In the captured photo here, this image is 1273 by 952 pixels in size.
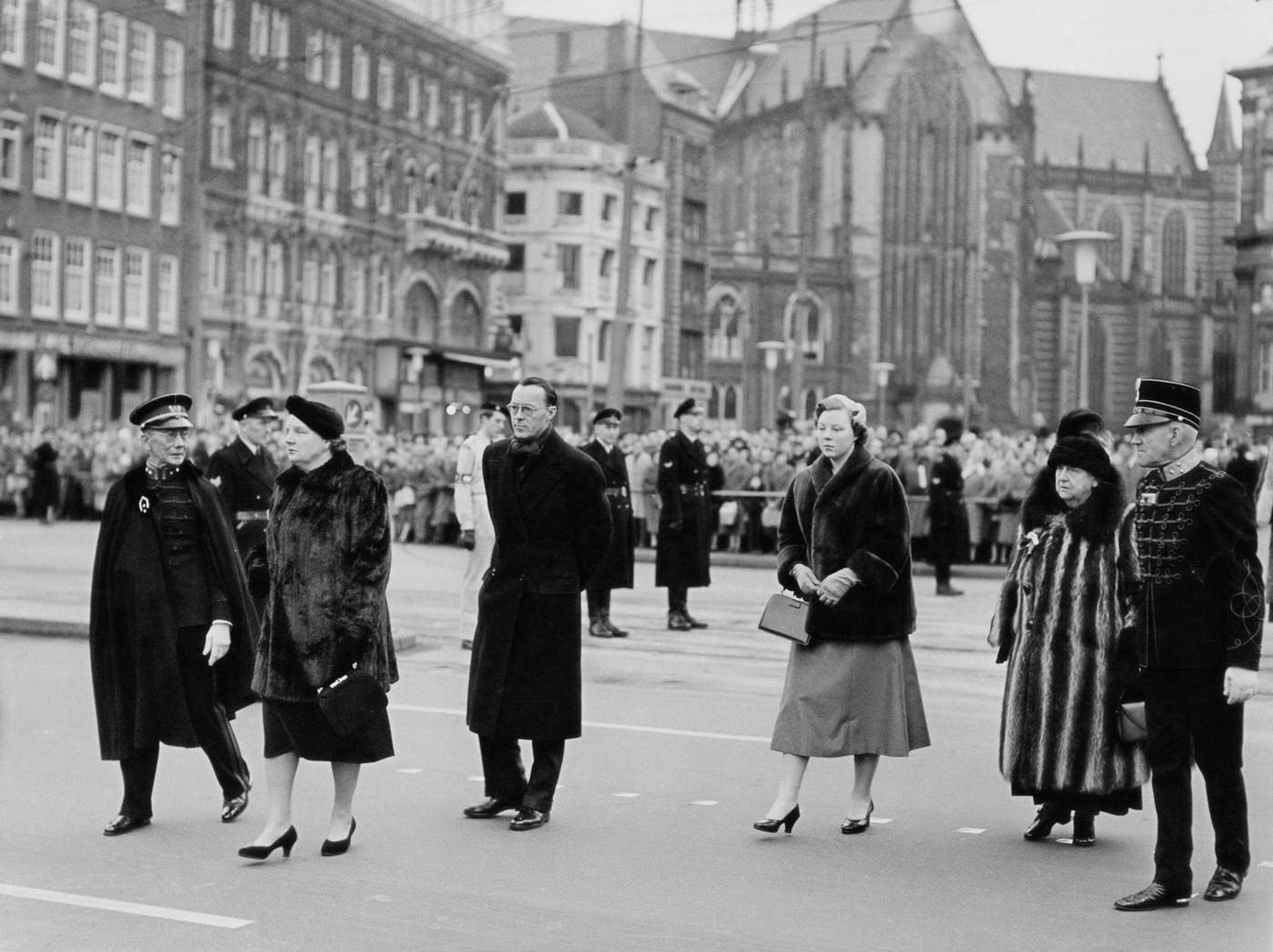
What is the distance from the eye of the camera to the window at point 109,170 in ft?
161

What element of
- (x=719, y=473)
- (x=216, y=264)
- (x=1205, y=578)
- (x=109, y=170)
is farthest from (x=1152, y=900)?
(x=216, y=264)

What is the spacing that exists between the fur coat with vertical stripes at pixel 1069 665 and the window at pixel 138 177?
146 ft

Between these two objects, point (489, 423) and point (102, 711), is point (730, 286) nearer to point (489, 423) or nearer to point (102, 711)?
point (489, 423)

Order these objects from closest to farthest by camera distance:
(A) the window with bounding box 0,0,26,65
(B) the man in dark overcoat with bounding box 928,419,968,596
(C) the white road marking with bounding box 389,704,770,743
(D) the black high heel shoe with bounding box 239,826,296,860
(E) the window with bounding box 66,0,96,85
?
(D) the black high heel shoe with bounding box 239,826,296,860 < (C) the white road marking with bounding box 389,704,770,743 < (B) the man in dark overcoat with bounding box 928,419,968,596 < (A) the window with bounding box 0,0,26,65 < (E) the window with bounding box 66,0,96,85

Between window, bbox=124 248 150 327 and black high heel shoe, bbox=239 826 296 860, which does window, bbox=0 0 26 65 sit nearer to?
window, bbox=124 248 150 327

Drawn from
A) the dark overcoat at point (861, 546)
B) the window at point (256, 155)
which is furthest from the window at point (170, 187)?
the dark overcoat at point (861, 546)

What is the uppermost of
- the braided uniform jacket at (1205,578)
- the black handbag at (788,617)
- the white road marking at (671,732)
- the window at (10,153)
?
the window at (10,153)

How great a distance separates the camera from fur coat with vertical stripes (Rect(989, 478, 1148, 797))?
7.88m

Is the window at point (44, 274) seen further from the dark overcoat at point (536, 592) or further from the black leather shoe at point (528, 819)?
the black leather shoe at point (528, 819)

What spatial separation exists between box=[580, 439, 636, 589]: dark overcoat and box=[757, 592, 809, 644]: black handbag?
7.42 m

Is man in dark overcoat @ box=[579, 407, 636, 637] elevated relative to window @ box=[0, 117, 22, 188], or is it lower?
lower

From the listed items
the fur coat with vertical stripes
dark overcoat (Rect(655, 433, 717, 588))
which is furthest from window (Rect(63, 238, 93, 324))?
the fur coat with vertical stripes

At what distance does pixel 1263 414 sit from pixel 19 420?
59.6 metres

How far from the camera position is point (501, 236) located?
69.0 meters
